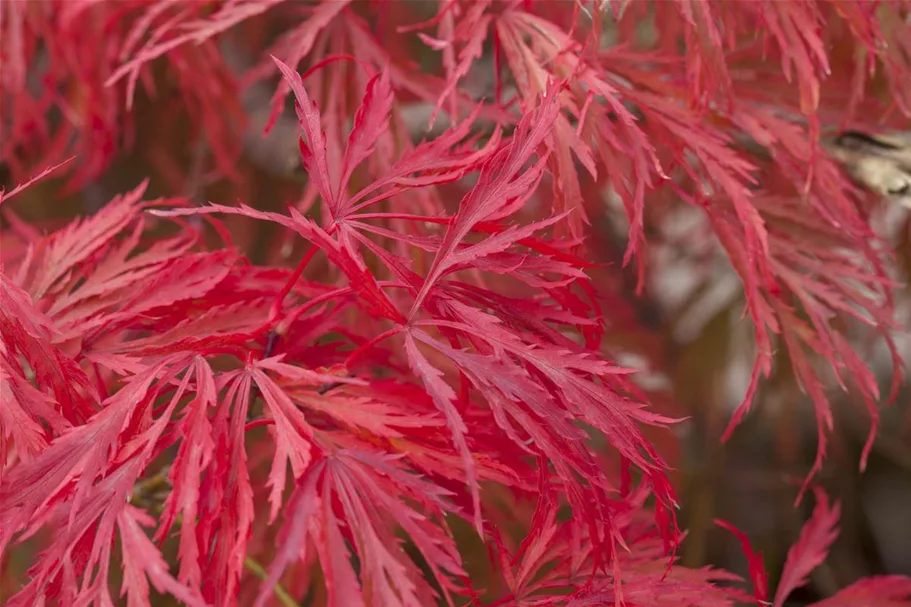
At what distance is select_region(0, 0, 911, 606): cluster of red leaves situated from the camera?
43 centimetres

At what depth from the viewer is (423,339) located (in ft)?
1.53

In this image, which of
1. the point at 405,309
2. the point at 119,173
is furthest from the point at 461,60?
the point at 119,173

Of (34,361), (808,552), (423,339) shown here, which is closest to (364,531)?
(423,339)

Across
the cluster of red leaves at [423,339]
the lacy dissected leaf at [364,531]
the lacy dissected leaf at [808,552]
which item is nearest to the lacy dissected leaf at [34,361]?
the cluster of red leaves at [423,339]

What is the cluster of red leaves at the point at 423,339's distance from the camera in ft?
1.42

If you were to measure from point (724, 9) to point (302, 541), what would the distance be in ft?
1.55

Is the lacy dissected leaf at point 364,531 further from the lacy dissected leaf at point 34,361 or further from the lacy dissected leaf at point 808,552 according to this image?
the lacy dissected leaf at point 808,552

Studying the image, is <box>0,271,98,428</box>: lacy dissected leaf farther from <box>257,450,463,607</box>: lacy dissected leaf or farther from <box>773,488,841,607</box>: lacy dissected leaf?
<box>773,488,841,607</box>: lacy dissected leaf

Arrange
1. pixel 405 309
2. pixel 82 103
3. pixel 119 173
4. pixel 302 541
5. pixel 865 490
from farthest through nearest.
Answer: pixel 865 490
pixel 119 173
pixel 82 103
pixel 405 309
pixel 302 541

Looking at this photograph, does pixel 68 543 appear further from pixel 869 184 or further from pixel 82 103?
pixel 82 103

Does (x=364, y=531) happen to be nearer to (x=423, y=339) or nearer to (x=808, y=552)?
(x=423, y=339)

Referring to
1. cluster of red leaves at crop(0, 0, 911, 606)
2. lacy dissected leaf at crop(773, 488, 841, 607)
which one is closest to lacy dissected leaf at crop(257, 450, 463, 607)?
cluster of red leaves at crop(0, 0, 911, 606)

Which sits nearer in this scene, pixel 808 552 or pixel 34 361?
pixel 34 361

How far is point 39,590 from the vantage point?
43cm
